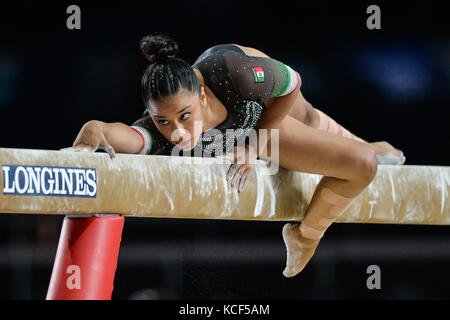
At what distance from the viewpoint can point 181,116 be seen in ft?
6.11

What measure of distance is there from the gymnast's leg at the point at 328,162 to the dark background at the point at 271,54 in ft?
4.87

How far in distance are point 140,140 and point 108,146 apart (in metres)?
0.24

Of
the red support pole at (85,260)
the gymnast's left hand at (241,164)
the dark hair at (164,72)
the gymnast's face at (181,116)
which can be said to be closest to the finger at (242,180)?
the gymnast's left hand at (241,164)

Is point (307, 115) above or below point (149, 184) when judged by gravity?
above

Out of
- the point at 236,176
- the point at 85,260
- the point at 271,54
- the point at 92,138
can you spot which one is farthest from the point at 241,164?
the point at 271,54

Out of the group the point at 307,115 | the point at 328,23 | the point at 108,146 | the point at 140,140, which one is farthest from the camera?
the point at 328,23

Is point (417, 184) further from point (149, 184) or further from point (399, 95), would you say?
point (399, 95)

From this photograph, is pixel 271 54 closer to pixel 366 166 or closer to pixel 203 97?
pixel 366 166

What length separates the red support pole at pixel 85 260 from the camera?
175cm

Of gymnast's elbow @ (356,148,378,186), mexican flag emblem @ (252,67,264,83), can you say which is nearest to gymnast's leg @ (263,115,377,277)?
gymnast's elbow @ (356,148,378,186)

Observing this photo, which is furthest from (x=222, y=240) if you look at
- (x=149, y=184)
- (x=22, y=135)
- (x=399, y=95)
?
(x=149, y=184)

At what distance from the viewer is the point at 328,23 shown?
4.94 metres

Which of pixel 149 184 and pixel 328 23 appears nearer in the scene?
pixel 149 184

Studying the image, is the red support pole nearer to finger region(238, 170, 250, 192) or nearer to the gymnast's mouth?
the gymnast's mouth
